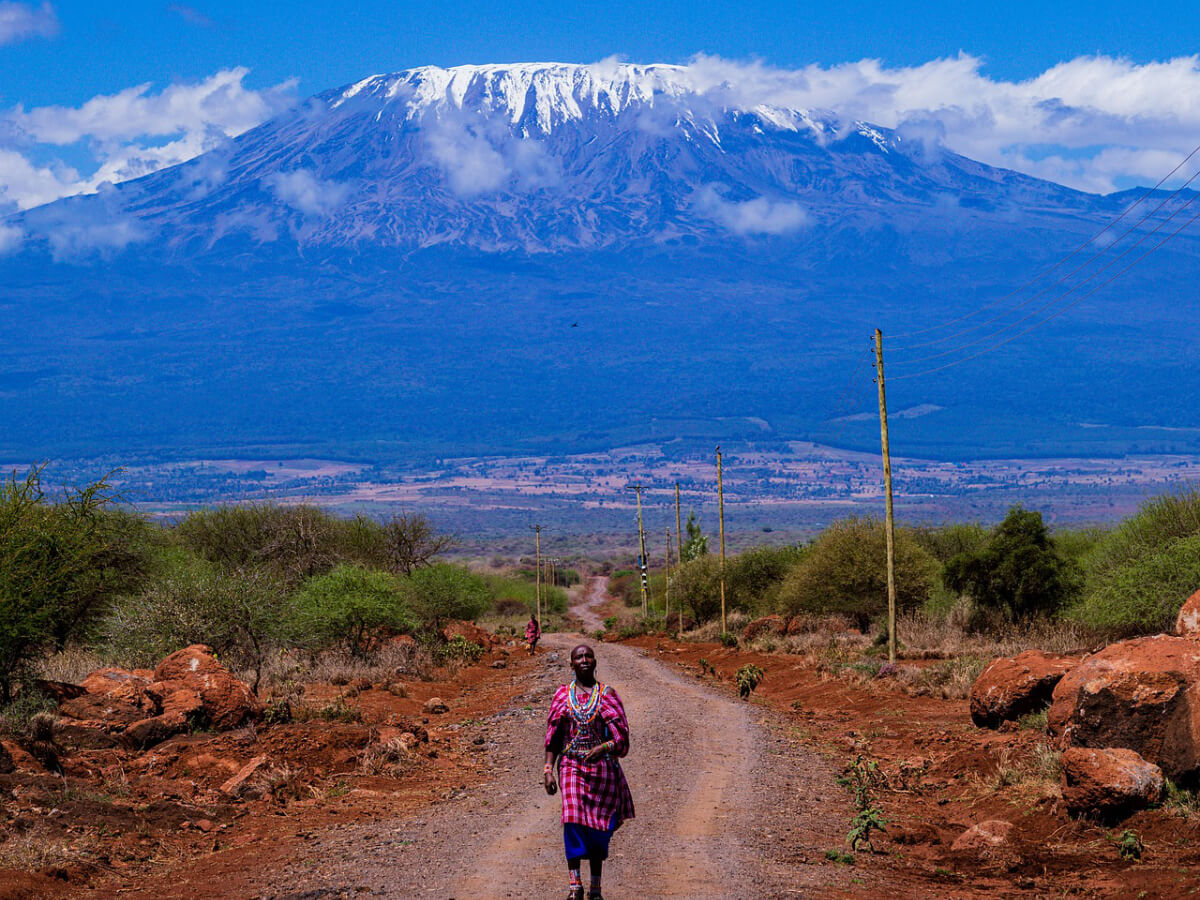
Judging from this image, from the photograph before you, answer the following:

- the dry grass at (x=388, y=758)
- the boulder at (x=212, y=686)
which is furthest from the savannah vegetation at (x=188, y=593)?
the dry grass at (x=388, y=758)

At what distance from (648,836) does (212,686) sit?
736 cm

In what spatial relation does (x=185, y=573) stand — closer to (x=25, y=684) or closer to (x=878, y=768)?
(x=25, y=684)

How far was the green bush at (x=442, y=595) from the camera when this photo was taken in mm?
42000

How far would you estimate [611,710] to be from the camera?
996cm

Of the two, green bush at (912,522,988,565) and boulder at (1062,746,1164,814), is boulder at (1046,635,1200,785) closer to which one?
boulder at (1062,746,1164,814)

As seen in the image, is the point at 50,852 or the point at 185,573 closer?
the point at 50,852

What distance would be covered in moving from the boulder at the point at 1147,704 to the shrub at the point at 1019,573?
1787cm

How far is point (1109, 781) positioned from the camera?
1130 centimetres

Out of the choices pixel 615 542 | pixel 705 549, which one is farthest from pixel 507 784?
pixel 615 542

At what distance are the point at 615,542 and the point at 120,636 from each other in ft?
489

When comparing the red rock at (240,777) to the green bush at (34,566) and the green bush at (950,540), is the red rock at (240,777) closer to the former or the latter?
the green bush at (34,566)

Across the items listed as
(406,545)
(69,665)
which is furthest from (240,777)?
(406,545)

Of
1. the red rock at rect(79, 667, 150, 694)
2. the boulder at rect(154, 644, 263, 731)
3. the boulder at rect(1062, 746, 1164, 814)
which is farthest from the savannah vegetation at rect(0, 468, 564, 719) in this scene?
the boulder at rect(1062, 746, 1164, 814)

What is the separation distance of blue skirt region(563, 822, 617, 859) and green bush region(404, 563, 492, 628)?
31494 mm
